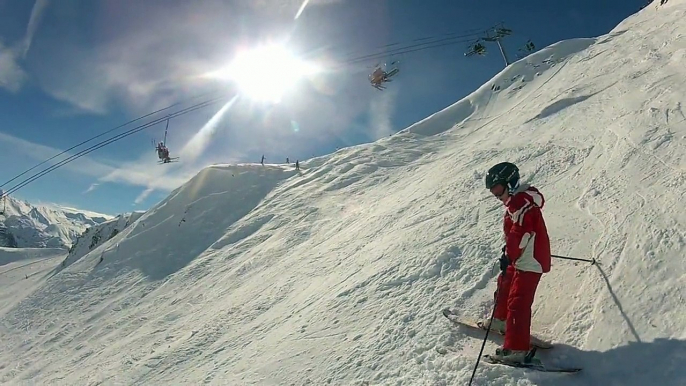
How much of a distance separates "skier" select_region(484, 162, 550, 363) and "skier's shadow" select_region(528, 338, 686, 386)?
275mm

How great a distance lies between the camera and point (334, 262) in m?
9.16

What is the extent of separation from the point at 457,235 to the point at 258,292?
465cm

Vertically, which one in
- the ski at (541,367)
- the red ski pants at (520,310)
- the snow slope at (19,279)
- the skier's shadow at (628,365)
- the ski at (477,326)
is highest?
the snow slope at (19,279)

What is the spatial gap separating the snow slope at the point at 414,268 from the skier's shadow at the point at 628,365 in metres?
0.01

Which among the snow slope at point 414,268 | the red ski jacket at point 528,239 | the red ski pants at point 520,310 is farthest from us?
the snow slope at point 414,268

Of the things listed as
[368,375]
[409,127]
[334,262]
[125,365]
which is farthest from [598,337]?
[409,127]

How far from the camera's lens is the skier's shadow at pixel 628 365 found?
138 inches

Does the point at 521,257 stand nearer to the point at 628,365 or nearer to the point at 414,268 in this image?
the point at 628,365

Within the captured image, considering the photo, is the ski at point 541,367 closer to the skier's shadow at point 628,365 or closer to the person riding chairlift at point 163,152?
the skier's shadow at point 628,365

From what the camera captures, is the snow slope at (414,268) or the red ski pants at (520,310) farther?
the snow slope at (414,268)

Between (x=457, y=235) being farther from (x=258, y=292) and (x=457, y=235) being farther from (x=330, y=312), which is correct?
(x=258, y=292)

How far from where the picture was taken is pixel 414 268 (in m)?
6.68

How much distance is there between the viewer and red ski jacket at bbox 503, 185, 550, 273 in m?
4.18

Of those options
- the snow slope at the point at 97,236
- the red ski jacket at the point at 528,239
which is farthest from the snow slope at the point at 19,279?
the red ski jacket at the point at 528,239
